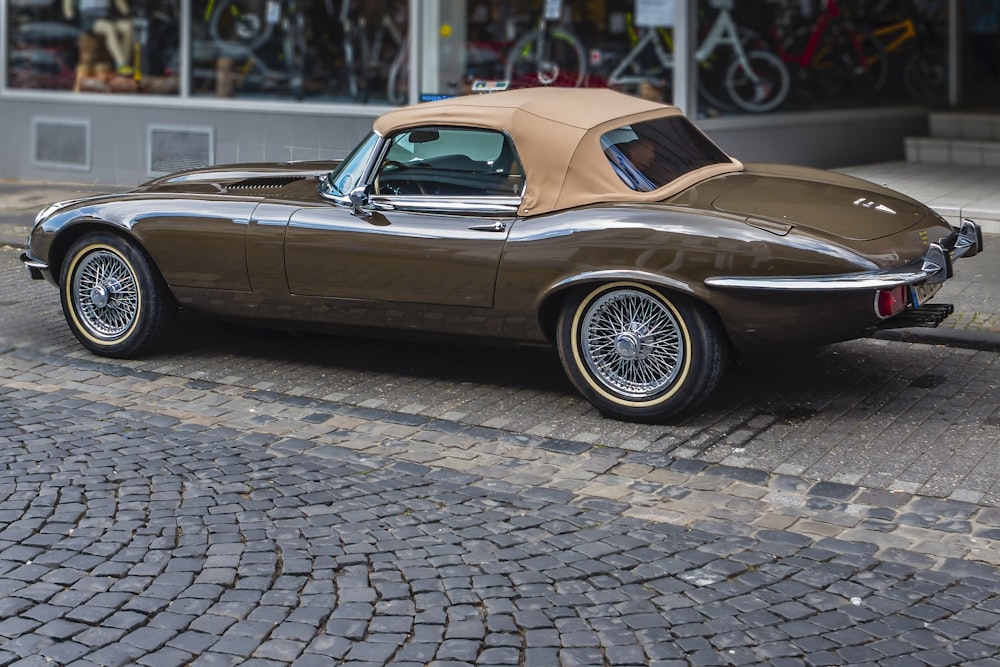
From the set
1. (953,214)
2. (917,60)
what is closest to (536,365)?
(953,214)

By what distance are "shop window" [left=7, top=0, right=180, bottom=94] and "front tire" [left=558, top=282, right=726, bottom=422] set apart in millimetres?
9918

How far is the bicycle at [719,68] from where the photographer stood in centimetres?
1258

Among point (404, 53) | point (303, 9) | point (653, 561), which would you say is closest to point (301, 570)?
point (653, 561)

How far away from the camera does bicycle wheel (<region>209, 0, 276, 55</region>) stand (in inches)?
577

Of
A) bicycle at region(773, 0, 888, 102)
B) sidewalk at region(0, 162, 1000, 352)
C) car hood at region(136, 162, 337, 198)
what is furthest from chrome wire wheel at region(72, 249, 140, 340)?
bicycle at region(773, 0, 888, 102)

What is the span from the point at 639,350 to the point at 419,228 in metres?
1.25

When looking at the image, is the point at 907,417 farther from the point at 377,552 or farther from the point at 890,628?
the point at 377,552

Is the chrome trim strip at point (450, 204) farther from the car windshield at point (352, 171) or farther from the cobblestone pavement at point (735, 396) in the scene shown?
the cobblestone pavement at point (735, 396)

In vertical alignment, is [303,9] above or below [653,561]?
above

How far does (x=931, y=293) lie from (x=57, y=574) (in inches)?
157

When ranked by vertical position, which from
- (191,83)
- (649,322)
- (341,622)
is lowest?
(341,622)

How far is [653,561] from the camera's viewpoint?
4.66 metres

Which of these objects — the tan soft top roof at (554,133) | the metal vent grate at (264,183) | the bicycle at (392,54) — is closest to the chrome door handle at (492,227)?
the tan soft top roof at (554,133)

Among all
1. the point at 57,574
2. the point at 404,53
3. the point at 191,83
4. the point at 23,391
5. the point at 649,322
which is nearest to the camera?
the point at 57,574
